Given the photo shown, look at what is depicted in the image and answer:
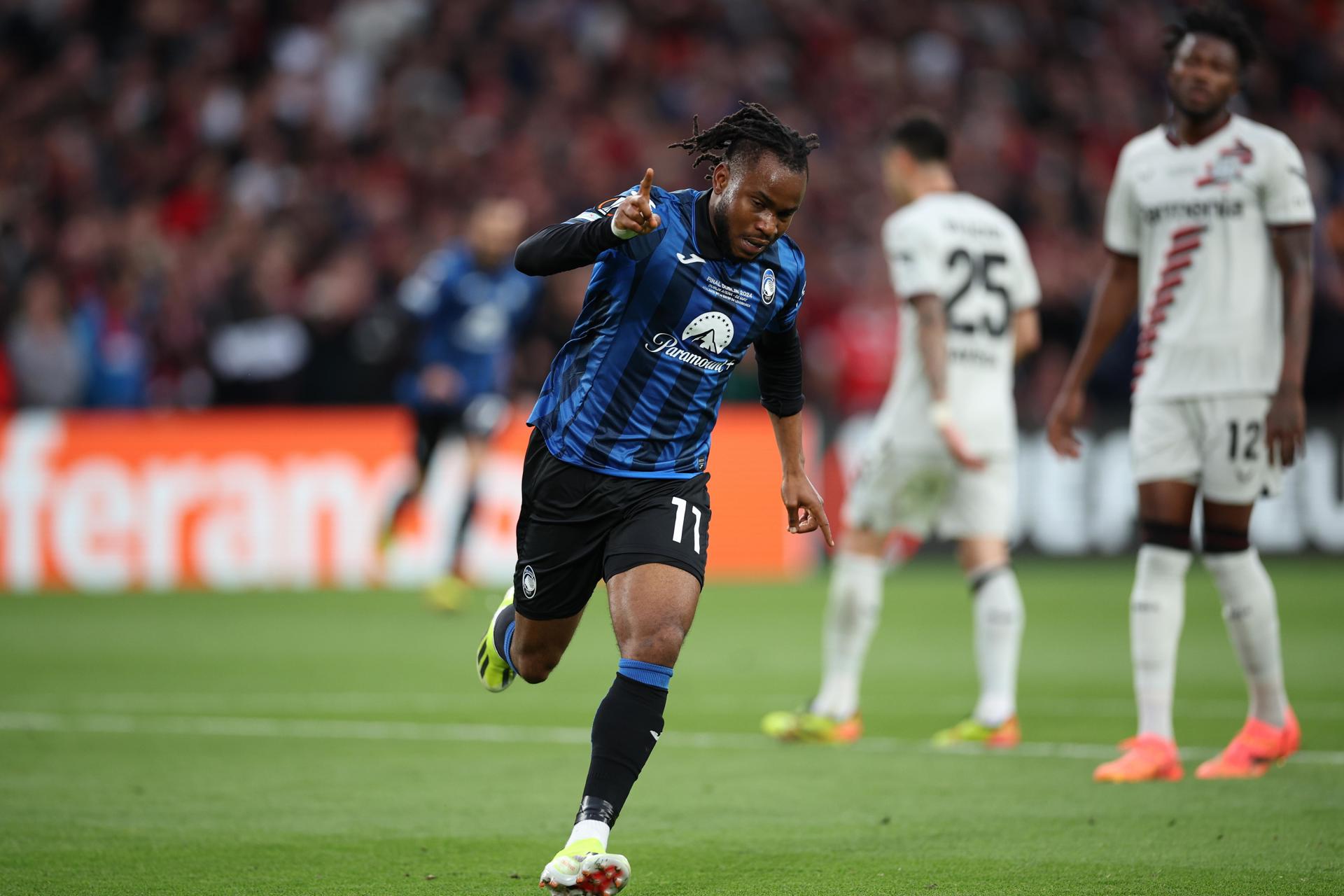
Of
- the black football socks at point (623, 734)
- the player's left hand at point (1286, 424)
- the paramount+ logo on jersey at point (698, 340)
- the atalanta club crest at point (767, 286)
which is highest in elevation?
the atalanta club crest at point (767, 286)

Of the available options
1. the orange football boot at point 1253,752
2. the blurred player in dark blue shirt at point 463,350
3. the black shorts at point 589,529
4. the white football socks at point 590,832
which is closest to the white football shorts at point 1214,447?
the orange football boot at point 1253,752

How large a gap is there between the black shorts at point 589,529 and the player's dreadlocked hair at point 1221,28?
2.62 meters

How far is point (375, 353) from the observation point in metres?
16.3

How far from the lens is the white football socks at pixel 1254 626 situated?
6.35 meters

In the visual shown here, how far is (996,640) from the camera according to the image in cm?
745

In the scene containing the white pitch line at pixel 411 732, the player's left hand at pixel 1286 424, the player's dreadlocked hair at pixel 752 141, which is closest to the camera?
the player's dreadlocked hair at pixel 752 141

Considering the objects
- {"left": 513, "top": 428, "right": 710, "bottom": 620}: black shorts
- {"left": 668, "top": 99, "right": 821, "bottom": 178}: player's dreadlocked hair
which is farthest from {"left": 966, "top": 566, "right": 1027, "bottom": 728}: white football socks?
{"left": 668, "top": 99, "right": 821, "bottom": 178}: player's dreadlocked hair

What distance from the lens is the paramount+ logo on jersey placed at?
493 cm

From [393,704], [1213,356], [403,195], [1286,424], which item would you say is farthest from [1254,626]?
[403,195]

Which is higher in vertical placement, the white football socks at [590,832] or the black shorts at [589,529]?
the black shorts at [589,529]

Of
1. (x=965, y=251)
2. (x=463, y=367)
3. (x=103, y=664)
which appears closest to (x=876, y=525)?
(x=965, y=251)

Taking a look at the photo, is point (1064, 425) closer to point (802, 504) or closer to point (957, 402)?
point (957, 402)

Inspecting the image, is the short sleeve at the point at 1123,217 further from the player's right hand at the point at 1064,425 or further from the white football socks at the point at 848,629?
the white football socks at the point at 848,629

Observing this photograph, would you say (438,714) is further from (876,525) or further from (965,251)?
(965,251)
